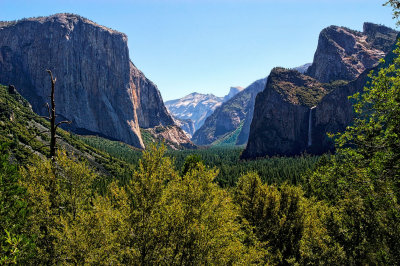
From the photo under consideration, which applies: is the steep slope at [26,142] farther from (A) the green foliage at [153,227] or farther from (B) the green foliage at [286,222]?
(A) the green foliage at [153,227]

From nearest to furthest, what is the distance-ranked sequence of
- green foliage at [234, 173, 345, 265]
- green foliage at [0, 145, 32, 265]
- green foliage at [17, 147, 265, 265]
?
green foliage at [17, 147, 265, 265]
green foliage at [0, 145, 32, 265]
green foliage at [234, 173, 345, 265]

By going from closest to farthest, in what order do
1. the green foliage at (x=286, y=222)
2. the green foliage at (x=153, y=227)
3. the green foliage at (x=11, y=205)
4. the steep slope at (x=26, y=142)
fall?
the green foliage at (x=153, y=227) < the green foliage at (x=11, y=205) < the green foliage at (x=286, y=222) < the steep slope at (x=26, y=142)

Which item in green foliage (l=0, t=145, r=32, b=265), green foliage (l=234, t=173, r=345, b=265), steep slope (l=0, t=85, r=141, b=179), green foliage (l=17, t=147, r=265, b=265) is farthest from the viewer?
steep slope (l=0, t=85, r=141, b=179)

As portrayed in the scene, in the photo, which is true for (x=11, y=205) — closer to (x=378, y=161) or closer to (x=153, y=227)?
(x=153, y=227)

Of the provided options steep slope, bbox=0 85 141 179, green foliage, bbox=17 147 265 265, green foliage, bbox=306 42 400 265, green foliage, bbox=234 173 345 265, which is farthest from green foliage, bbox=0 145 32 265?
steep slope, bbox=0 85 141 179

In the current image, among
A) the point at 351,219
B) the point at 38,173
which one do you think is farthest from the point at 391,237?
the point at 38,173

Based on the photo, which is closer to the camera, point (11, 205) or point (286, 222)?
point (11, 205)

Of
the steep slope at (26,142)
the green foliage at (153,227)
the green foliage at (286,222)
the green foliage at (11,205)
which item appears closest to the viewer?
the green foliage at (153,227)

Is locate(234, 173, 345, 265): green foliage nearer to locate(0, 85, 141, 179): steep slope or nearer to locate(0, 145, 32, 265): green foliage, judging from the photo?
locate(0, 145, 32, 265): green foliage

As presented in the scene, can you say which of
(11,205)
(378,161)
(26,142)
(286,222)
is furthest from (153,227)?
(26,142)

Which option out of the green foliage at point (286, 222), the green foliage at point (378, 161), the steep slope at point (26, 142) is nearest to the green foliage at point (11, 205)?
the green foliage at point (378, 161)

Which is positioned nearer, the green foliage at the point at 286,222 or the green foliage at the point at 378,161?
the green foliage at the point at 378,161

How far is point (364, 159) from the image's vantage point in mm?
15070

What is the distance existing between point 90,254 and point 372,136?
58.8ft
